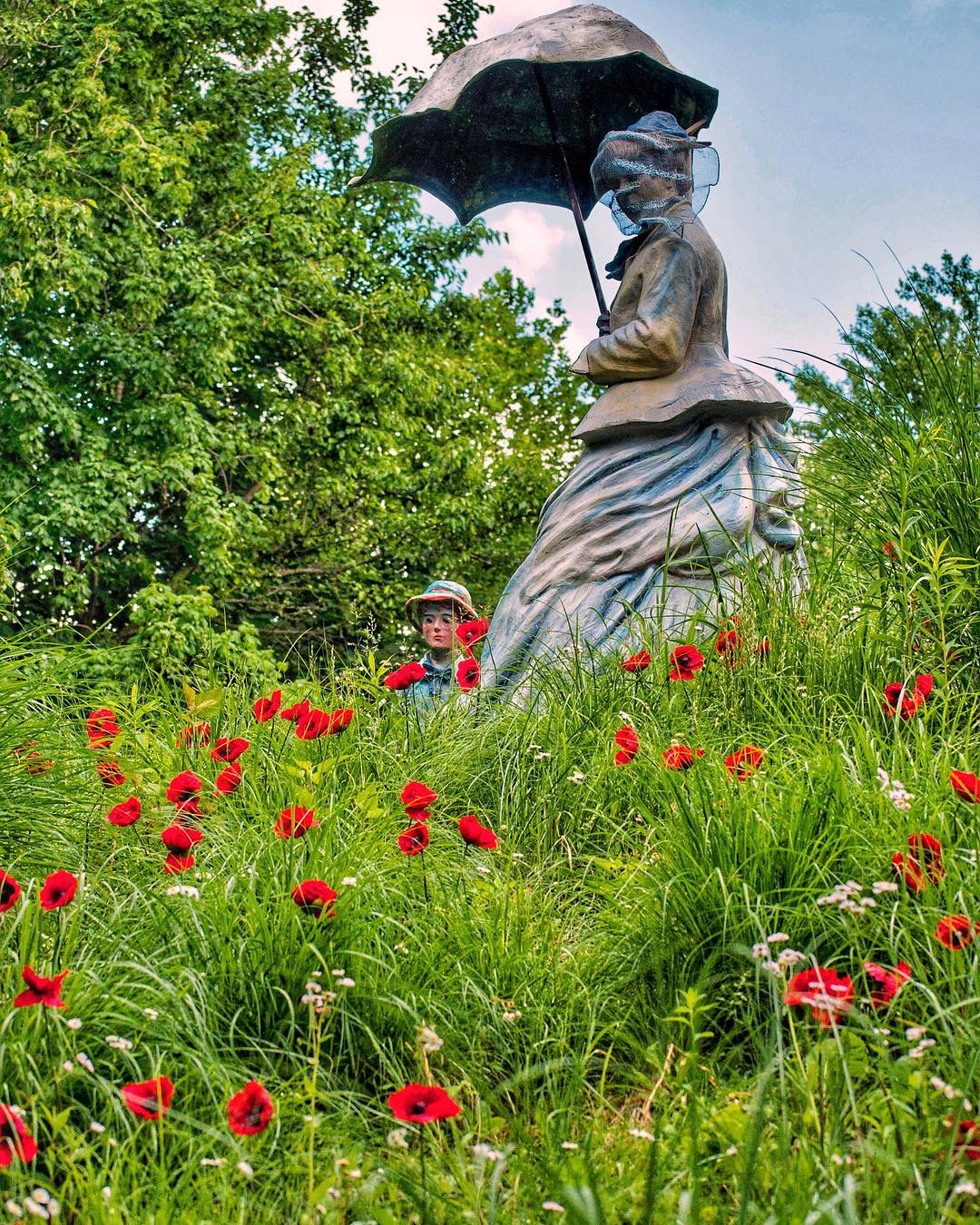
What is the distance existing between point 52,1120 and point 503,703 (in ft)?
9.22

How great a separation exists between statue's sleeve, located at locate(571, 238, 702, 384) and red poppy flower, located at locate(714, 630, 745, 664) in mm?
1698

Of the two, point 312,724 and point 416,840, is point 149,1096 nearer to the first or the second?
point 416,840

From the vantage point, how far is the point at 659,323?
5.64 m

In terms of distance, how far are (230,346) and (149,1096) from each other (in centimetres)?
1248

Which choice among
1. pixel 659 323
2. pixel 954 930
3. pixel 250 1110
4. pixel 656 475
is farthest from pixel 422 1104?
pixel 659 323

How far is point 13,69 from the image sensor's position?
15023mm

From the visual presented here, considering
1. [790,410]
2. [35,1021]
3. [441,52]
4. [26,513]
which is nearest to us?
[35,1021]

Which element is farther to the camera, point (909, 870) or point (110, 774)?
point (110, 774)

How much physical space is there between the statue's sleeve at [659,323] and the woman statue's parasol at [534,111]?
0.60 metres

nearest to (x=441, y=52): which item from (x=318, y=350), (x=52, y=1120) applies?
(x=318, y=350)

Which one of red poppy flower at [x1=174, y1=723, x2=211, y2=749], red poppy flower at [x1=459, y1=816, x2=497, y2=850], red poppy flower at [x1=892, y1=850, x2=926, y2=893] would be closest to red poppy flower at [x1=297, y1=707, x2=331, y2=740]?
red poppy flower at [x1=174, y1=723, x2=211, y2=749]

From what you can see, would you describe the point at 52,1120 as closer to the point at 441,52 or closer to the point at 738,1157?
the point at 738,1157

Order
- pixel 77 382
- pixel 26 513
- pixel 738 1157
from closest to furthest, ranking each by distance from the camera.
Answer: pixel 738 1157, pixel 26 513, pixel 77 382

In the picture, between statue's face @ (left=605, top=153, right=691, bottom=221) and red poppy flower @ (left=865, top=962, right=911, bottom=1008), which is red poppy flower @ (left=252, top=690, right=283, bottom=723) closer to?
red poppy flower @ (left=865, top=962, right=911, bottom=1008)
